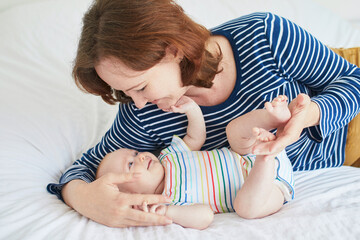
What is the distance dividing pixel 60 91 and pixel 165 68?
797mm

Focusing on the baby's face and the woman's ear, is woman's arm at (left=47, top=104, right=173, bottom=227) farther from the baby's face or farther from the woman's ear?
the woman's ear

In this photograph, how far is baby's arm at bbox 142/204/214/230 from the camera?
94cm

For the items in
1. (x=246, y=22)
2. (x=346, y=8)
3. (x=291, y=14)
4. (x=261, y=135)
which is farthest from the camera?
(x=346, y=8)

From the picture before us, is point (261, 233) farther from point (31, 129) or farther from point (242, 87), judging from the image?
point (31, 129)

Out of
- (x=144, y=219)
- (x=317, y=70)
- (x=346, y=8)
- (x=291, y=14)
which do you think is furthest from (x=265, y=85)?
(x=346, y=8)

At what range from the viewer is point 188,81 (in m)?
1.04

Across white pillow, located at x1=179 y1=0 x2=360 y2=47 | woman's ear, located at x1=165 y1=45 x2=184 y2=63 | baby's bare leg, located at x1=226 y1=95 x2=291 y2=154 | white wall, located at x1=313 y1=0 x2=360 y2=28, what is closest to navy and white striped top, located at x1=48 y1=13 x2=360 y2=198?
baby's bare leg, located at x1=226 y1=95 x2=291 y2=154

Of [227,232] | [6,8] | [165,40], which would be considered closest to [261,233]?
[227,232]

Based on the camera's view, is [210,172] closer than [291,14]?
Yes

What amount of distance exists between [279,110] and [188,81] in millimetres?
309

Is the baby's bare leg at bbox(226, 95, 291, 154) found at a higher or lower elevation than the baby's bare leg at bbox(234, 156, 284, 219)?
higher

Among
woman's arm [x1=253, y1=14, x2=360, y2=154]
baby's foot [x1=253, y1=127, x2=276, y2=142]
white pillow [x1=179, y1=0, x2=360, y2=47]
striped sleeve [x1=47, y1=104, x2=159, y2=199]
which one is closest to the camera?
baby's foot [x1=253, y1=127, x2=276, y2=142]

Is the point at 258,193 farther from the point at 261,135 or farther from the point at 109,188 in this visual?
the point at 109,188

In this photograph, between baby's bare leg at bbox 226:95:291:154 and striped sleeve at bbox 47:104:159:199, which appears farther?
striped sleeve at bbox 47:104:159:199
